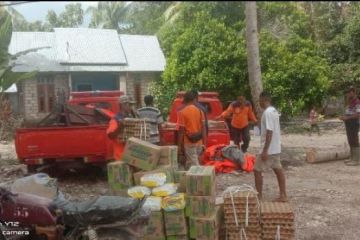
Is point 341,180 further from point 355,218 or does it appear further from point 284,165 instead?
point 355,218

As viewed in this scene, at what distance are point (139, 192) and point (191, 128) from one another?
2.76 m

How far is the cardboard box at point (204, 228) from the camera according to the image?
18.0 ft

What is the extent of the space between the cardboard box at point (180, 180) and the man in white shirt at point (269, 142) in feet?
5.41

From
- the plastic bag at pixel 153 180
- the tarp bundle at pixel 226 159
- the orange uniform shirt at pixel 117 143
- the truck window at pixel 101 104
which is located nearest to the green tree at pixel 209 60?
the truck window at pixel 101 104

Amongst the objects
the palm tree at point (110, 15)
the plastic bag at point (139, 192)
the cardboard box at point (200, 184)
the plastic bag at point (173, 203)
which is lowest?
the plastic bag at point (173, 203)

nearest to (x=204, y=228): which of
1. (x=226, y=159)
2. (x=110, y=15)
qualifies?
(x=226, y=159)

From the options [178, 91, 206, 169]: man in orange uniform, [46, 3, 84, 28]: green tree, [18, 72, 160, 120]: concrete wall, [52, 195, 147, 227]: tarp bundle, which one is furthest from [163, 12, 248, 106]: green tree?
[46, 3, 84, 28]: green tree

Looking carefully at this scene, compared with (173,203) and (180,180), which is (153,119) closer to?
(180,180)

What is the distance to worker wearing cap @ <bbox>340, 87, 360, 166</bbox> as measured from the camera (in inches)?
438

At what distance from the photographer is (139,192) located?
5.88 m

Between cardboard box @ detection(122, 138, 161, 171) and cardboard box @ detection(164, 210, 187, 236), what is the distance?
3.52 feet

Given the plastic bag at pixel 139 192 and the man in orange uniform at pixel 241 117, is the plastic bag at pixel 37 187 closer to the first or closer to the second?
the plastic bag at pixel 139 192

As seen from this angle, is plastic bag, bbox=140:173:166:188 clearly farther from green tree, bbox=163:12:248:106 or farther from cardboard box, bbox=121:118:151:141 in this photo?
green tree, bbox=163:12:248:106

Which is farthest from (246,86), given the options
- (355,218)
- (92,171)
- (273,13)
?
(355,218)
